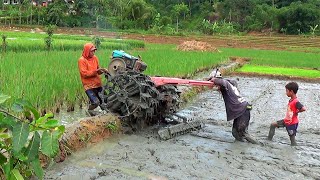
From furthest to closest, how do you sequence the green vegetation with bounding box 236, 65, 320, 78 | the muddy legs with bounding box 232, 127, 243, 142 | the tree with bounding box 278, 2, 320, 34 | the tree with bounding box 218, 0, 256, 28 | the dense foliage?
the tree with bounding box 218, 0, 256, 28, the dense foliage, the tree with bounding box 278, 2, 320, 34, the green vegetation with bounding box 236, 65, 320, 78, the muddy legs with bounding box 232, 127, 243, 142

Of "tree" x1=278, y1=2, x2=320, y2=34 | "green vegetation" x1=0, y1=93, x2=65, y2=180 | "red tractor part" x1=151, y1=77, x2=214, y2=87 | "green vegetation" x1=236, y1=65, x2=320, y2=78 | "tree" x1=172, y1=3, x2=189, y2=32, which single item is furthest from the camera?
"tree" x1=172, y1=3, x2=189, y2=32

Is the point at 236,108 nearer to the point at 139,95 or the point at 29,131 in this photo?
the point at 139,95

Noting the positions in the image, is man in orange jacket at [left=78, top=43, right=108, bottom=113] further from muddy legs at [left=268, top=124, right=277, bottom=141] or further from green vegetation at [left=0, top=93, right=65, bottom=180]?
green vegetation at [left=0, top=93, right=65, bottom=180]

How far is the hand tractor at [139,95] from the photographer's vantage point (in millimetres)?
5172

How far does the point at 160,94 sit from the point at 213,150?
113 cm

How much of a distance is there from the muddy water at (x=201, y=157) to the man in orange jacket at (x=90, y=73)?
99cm

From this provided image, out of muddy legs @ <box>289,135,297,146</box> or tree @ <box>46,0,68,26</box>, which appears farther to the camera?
tree @ <box>46,0,68,26</box>

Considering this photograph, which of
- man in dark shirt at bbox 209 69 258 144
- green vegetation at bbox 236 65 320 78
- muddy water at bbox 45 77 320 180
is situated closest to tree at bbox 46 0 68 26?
green vegetation at bbox 236 65 320 78

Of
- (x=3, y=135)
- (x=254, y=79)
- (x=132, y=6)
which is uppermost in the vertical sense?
(x=132, y=6)

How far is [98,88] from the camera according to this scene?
6.01 m

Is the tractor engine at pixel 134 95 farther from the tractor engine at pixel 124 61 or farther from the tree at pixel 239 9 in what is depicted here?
the tree at pixel 239 9

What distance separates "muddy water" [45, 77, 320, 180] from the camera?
12.7 ft

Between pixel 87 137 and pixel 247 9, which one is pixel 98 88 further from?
pixel 247 9

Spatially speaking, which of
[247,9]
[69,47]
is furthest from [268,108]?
[247,9]
